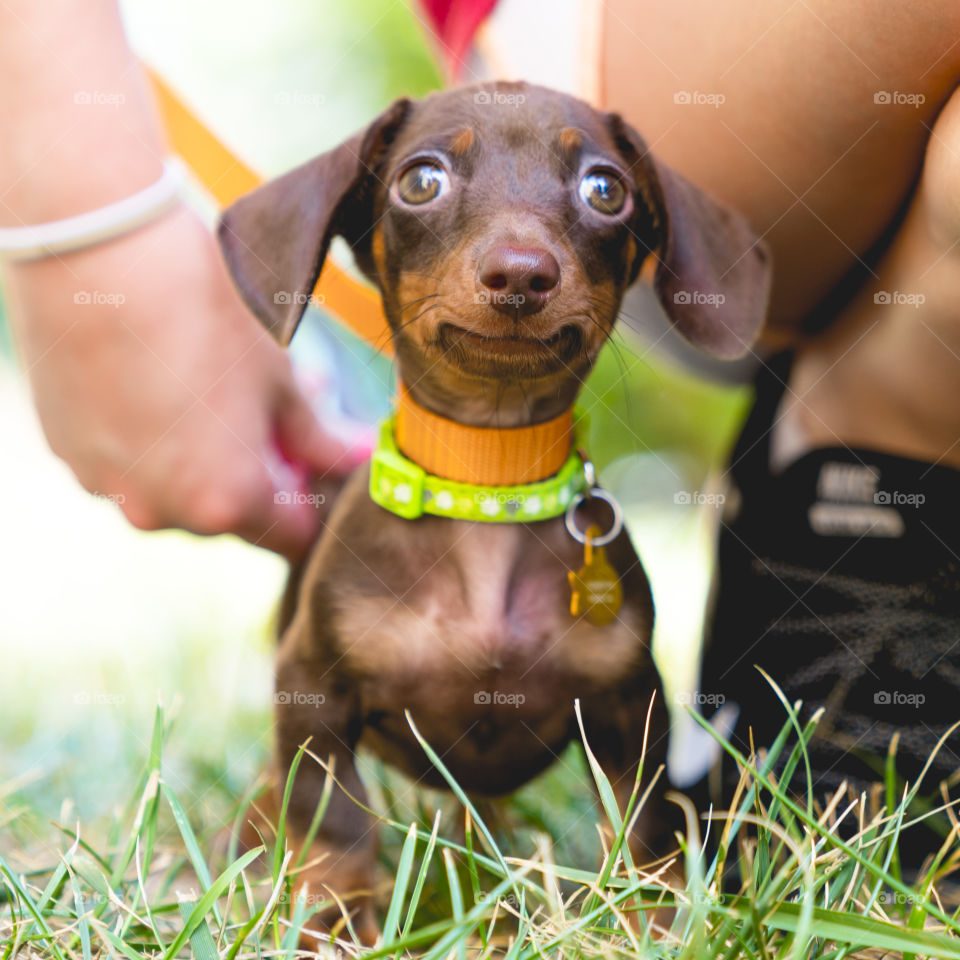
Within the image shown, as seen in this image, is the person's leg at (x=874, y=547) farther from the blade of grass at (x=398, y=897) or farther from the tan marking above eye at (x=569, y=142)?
the blade of grass at (x=398, y=897)

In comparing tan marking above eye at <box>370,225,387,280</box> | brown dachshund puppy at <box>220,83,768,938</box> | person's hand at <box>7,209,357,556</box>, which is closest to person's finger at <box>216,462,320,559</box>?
person's hand at <box>7,209,357,556</box>

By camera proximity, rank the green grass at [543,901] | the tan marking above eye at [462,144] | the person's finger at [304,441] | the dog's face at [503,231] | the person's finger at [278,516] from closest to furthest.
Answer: the green grass at [543,901], the dog's face at [503,231], the tan marking above eye at [462,144], the person's finger at [278,516], the person's finger at [304,441]

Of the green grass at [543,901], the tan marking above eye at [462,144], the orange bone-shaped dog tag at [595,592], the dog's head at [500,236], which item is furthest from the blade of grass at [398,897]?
the tan marking above eye at [462,144]

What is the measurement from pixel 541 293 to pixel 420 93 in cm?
440

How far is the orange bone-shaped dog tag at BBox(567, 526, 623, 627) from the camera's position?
225 cm

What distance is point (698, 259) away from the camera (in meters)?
2.33

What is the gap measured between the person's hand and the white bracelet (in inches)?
0.9

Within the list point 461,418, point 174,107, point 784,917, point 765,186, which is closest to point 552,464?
point 461,418

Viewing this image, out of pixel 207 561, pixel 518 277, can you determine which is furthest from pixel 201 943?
pixel 207 561

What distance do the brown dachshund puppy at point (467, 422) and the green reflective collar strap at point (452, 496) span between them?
0.16ft

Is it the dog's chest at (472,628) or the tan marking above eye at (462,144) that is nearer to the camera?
the tan marking above eye at (462,144)

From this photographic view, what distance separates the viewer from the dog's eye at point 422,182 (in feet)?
7.08

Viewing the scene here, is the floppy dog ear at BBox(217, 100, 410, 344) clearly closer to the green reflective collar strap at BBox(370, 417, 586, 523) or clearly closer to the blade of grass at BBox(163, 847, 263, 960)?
the green reflective collar strap at BBox(370, 417, 586, 523)

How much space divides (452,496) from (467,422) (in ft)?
0.59
